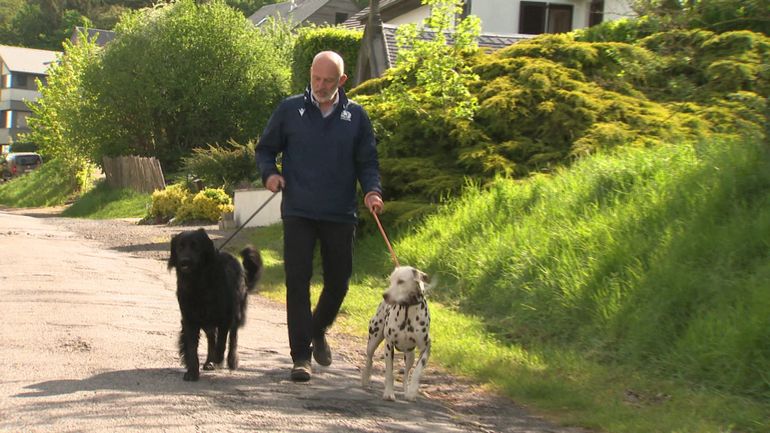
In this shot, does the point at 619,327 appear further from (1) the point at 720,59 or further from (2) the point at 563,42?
(2) the point at 563,42

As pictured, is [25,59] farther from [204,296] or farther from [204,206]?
[204,296]

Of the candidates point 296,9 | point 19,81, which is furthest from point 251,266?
point 19,81

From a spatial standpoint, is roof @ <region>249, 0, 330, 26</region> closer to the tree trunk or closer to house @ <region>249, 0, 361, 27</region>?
house @ <region>249, 0, 361, 27</region>

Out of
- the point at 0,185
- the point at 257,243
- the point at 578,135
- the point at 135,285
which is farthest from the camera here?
the point at 0,185

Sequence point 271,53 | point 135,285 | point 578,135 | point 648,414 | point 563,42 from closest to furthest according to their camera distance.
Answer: point 648,414, point 135,285, point 578,135, point 563,42, point 271,53

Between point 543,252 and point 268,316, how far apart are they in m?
3.19

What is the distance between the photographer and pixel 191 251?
719 centimetres

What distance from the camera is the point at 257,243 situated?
66.9 ft

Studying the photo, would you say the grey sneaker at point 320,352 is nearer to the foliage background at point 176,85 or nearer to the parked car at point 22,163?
the foliage background at point 176,85

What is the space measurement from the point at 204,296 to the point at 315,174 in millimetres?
1185

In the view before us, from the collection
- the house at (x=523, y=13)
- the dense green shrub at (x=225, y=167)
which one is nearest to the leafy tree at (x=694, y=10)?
the dense green shrub at (x=225, y=167)

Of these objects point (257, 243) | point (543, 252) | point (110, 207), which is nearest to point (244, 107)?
point (110, 207)

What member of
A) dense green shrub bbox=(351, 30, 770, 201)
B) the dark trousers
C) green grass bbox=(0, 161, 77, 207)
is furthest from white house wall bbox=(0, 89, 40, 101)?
the dark trousers

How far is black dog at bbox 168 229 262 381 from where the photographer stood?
23.6ft
